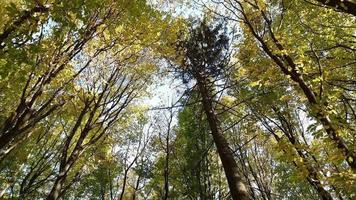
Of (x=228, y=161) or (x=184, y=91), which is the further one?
(x=184, y=91)

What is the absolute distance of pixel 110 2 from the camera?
6750 millimetres

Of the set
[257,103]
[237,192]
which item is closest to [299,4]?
[257,103]

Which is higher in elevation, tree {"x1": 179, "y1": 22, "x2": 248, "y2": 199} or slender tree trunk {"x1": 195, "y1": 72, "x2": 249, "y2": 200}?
tree {"x1": 179, "y1": 22, "x2": 248, "y2": 199}

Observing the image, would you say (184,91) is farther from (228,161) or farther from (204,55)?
(228,161)

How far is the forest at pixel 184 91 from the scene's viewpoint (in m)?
4.91

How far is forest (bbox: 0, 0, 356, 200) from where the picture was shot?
4.91 m

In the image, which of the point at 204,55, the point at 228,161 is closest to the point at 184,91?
the point at 204,55

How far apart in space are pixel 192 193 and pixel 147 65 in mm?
6150

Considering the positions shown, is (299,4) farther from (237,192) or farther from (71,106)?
(71,106)

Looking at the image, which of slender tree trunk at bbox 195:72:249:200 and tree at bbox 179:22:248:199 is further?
tree at bbox 179:22:248:199

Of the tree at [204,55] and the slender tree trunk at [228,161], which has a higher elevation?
the tree at [204,55]

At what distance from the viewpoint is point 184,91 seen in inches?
434

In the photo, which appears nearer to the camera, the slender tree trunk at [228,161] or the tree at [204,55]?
the slender tree trunk at [228,161]

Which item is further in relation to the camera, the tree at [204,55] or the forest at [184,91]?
the tree at [204,55]
